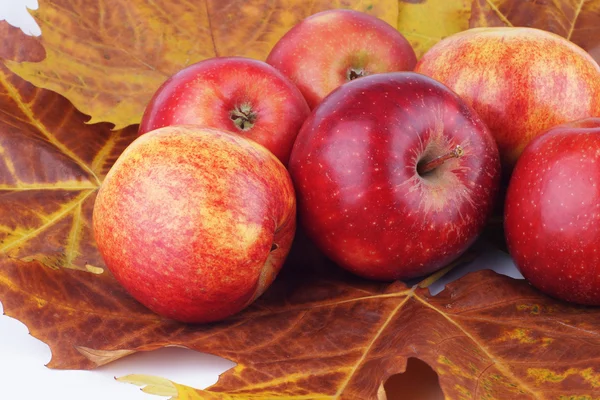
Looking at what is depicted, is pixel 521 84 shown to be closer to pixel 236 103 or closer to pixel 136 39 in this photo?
pixel 236 103

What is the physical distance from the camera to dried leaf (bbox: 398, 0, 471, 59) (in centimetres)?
149

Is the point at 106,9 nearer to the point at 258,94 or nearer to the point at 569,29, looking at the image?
the point at 258,94

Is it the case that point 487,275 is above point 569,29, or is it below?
below

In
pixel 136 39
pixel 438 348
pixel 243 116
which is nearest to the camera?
pixel 438 348

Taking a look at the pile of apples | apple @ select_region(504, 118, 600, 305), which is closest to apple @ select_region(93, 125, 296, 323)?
the pile of apples

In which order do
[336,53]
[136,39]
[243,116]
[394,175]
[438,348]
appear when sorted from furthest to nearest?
[136,39] < [336,53] < [243,116] < [394,175] < [438,348]

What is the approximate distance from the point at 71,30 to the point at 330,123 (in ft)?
1.97

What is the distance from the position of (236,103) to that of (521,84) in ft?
1.21

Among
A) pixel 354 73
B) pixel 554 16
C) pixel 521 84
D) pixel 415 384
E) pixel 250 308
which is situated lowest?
pixel 415 384

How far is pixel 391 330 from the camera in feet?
3.00

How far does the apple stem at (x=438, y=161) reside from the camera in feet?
3.13

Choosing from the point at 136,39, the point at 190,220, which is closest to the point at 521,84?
the point at 190,220

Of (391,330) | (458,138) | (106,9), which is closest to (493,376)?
(391,330)

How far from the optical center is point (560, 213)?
0.93 metres
